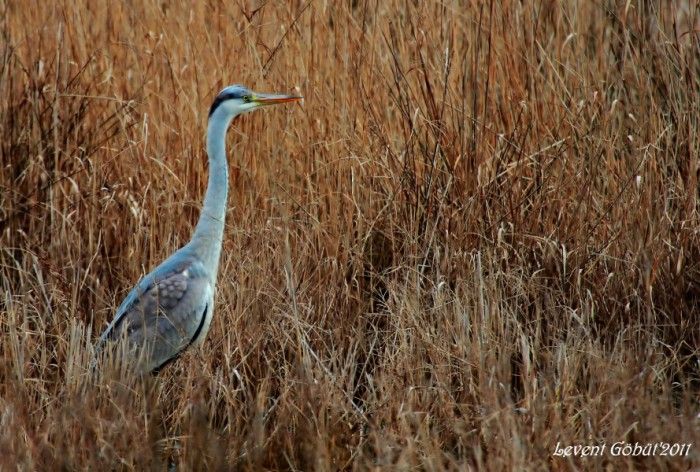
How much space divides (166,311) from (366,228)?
887mm

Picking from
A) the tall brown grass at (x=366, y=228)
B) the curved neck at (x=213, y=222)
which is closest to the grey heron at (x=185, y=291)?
the curved neck at (x=213, y=222)

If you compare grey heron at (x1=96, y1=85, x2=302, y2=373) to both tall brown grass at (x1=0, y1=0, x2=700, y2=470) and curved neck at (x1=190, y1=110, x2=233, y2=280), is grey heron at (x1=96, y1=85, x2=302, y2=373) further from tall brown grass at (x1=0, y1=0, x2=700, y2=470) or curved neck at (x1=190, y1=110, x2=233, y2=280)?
tall brown grass at (x1=0, y1=0, x2=700, y2=470)

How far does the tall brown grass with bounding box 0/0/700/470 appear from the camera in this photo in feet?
11.3

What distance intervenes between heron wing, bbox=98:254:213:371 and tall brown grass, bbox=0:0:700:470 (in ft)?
0.36

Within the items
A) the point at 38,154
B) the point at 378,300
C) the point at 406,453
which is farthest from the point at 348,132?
the point at 406,453

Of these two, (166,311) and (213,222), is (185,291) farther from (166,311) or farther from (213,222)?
(213,222)

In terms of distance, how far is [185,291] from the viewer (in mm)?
3980

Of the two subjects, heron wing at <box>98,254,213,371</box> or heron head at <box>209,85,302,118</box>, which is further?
heron head at <box>209,85,302,118</box>

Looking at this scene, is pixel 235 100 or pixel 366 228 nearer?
pixel 235 100

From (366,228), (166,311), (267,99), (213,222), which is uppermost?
(267,99)

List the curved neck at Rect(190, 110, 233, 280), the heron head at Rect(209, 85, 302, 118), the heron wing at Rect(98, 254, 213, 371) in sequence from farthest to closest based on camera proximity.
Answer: the heron head at Rect(209, 85, 302, 118) → the curved neck at Rect(190, 110, 233, 280) → the heron wing at Rect(98, 254, 213, 371)

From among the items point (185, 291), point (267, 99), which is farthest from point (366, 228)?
point (185, 291)

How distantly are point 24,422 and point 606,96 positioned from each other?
266 cm

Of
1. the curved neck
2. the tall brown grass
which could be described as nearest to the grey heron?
the curved neck
